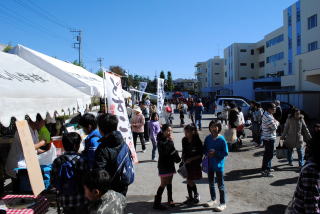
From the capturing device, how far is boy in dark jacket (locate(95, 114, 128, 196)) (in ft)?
11.7

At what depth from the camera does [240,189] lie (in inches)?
263

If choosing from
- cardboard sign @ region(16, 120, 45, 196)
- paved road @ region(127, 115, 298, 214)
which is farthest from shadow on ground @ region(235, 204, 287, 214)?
cardboard sign @ region(16, 120, 45, 196)

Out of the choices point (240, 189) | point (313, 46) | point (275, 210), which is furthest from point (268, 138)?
point (313, 46)

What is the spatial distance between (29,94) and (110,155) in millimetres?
2020

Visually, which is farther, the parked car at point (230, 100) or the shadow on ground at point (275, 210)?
the parked car at point (230, 100)

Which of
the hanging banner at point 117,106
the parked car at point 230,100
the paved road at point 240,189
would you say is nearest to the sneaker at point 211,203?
the paved road at point 240,189

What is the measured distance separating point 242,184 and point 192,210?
2182mm

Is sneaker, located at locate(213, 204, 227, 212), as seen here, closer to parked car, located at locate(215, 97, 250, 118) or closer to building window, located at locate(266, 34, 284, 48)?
parked car, located at locate(215, 97, 250, 118)

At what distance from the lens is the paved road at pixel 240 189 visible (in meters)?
5.50

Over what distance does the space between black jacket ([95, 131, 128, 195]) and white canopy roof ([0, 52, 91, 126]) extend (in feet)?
4.33

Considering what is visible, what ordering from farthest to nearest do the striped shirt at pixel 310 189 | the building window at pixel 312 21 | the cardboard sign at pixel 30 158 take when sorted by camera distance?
the building window at pixel 312 21, the cardboard sign at pixel 30 158, the striped shirt at pixel 310 189

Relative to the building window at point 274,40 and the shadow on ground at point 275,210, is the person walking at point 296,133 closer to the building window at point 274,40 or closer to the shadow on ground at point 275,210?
the shadow on ground at point 275,210

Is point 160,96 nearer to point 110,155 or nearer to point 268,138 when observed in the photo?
point 268,138

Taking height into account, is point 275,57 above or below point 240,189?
above
